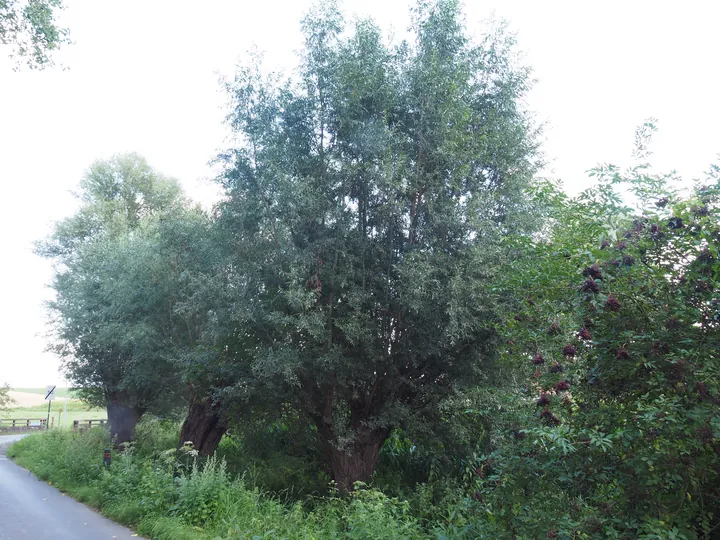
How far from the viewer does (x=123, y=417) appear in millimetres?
21594

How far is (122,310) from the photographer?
16391 millimetres

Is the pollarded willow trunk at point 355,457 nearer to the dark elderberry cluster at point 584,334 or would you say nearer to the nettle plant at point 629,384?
the nettle plant at point 629,384

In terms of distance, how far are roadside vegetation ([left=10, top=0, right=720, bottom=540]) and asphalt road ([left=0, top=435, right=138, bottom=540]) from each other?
0.36 m

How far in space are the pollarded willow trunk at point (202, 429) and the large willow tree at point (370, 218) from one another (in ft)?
13.7

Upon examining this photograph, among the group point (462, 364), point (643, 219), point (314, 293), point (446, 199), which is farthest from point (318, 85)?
point (643, 219)

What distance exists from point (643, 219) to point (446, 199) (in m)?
6.37

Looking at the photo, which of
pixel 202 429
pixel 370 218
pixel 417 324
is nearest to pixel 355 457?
pixel 417 324

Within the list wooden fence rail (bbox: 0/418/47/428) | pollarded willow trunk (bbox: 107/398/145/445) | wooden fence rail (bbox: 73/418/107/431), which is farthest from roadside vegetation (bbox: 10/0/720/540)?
wooden fence rail (bbox: 0/418/47/428)

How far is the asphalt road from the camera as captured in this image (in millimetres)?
7914

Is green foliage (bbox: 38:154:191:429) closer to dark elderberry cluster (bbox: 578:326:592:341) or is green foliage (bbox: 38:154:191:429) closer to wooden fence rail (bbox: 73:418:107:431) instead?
wooden fence rail (bbox: 73:418:107:431)

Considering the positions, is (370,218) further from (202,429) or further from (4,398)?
(4,398)

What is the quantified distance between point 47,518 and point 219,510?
3474mm

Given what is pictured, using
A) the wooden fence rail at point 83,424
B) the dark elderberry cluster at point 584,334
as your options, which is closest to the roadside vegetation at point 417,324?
the dark elderberry cluster at point 584,334

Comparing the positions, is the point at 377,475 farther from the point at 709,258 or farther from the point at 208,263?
the point at 709,258
